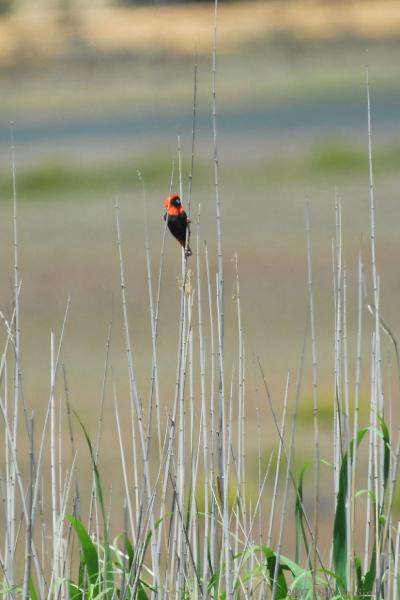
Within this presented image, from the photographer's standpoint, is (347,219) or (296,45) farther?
(296,45)

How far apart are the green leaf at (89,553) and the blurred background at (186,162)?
13.7 feet

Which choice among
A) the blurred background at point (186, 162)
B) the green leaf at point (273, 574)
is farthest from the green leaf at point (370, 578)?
the blurred background at point (186, 162)

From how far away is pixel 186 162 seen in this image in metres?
13.6

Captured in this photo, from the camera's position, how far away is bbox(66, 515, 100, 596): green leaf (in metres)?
2.58

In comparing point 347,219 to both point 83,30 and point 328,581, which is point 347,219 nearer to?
point 83,30

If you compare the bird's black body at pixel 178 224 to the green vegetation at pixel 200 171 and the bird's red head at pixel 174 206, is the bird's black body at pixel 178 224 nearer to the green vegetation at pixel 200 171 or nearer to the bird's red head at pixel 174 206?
the bird's red head at pixel 174 206

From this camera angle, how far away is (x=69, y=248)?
39.1 ft

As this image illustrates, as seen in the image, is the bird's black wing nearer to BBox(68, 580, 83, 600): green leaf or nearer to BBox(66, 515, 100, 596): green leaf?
BBox(66, 515, 100, 596): green leaf

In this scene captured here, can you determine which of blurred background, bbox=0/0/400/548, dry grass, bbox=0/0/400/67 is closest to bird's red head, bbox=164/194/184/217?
blurred background, bbox=0/0/400/548

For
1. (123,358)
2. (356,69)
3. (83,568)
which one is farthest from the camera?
(356,69)

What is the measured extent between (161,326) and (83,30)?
31.2 feet

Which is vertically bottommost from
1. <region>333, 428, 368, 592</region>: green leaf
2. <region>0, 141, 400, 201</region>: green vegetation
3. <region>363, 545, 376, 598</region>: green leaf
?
<region>363, 545, 376, 598</region>: green leaf

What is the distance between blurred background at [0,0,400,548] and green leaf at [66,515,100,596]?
4.18m

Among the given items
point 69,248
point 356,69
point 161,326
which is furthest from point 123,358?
point 356,69
